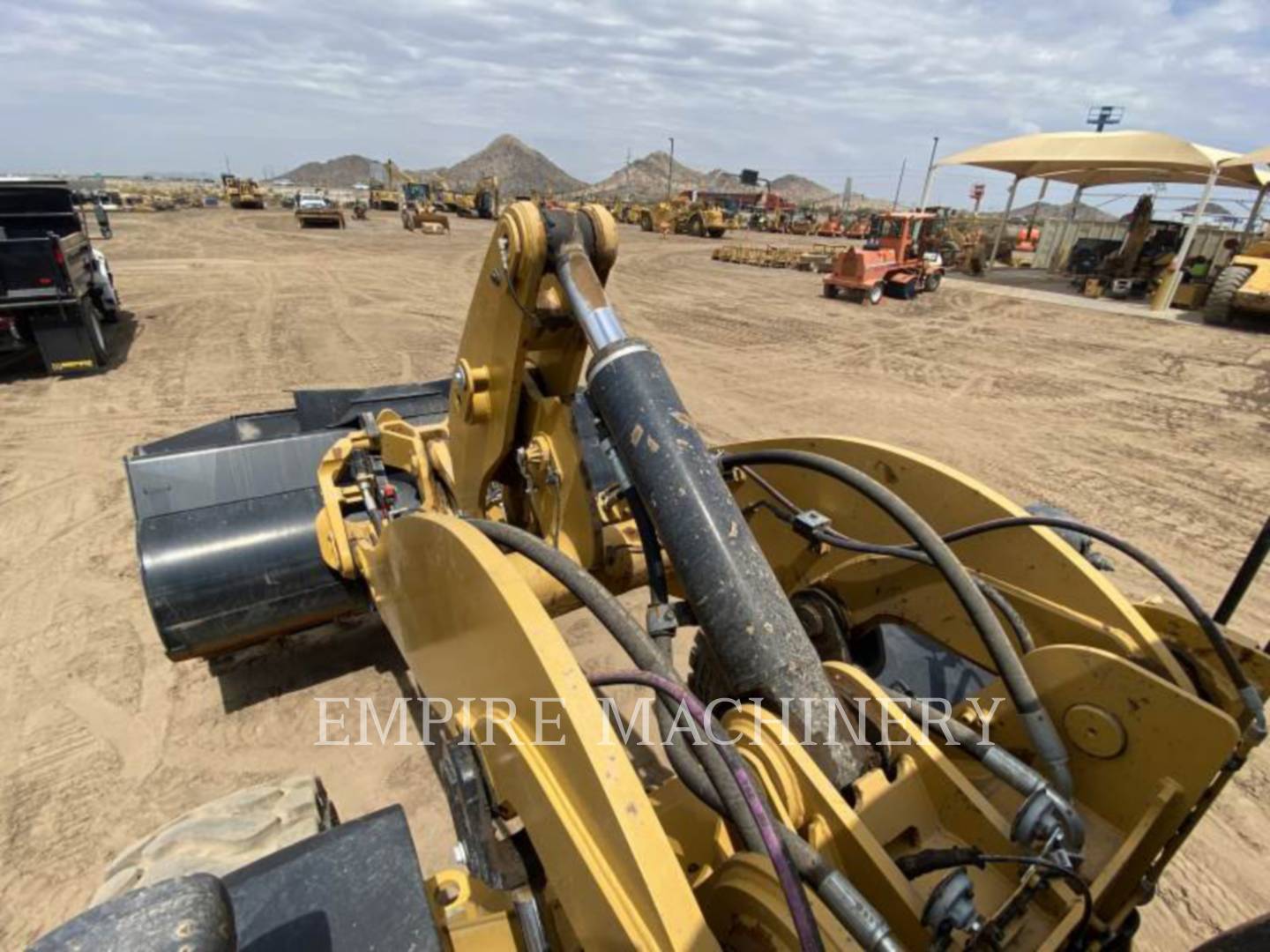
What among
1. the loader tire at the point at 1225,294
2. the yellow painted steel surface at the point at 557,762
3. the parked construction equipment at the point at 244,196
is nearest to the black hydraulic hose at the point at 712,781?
the yellow painted steel surface at the point at 557,762

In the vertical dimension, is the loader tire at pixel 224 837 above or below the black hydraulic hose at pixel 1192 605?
below

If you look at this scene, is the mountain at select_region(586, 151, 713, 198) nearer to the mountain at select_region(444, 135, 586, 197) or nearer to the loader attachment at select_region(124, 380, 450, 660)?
the mountain at select_region(444, 135, 586, 197)

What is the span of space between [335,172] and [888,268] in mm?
156548

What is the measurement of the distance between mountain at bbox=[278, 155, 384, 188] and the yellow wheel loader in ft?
458

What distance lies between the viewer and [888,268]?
54.5 feet

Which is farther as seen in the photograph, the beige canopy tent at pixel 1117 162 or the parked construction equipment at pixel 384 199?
the parked construction equipment at pixel 384 199

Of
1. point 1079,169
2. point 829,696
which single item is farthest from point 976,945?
point 1079,169

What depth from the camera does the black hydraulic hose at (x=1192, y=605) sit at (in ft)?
4.94

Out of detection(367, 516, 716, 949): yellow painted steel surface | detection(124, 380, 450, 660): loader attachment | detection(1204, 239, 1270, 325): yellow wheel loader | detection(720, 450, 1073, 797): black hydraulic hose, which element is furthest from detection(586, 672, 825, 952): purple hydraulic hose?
detection(1204, 239, 1270, 325): yellow wheel loader

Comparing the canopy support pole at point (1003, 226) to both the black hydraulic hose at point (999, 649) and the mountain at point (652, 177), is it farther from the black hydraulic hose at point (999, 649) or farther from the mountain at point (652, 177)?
the mountain at point (652, 177)

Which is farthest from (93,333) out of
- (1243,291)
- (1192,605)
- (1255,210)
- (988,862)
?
(1255,210)

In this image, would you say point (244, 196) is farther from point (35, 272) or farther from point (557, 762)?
point (557, 762)

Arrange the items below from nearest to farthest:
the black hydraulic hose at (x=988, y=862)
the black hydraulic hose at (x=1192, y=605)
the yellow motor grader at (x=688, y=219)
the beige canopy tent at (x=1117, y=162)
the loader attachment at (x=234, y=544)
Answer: the black hydraulic hose at (x=988, y=862) < the black hydraulic hose at (x=1192, y=605) < the loader attachment at (x=234, y=544) < the beige canopy tent at (x=1117, y=162) < the yellow motor grader at (x=688, y=219)

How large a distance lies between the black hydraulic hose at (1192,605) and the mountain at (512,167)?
120 meters
